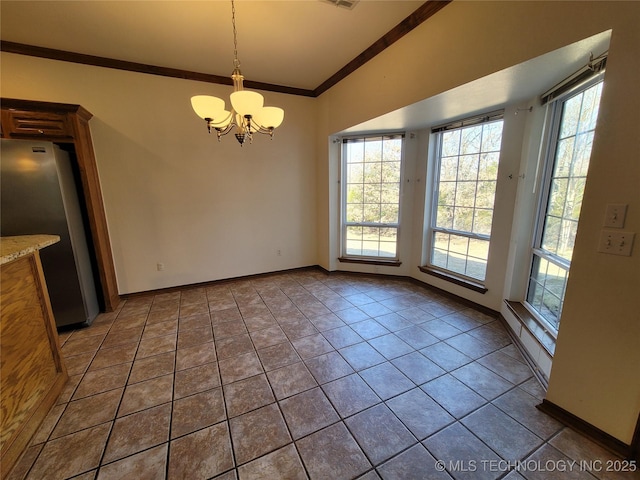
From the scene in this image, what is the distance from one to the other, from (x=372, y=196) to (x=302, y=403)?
294 centimetres

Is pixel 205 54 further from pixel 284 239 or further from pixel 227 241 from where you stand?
pixel 284 239

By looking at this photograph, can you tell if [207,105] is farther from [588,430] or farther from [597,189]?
[588,430]

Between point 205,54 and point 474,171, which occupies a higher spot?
point 205,54

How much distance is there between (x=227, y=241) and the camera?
3750mm

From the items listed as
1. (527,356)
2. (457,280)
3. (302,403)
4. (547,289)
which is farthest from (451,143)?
(302,403)

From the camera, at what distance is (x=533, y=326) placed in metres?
2.12

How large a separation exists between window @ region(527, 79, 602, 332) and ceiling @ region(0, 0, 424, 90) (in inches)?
55.5

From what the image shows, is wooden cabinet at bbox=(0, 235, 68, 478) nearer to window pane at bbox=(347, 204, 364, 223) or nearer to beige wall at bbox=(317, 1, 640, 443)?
beige wall at bbox=(317, 1, 640, 443)

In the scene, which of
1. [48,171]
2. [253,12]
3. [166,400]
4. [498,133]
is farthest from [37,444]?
[498,133]

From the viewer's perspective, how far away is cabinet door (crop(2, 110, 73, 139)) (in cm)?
235

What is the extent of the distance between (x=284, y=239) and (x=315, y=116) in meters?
1.97

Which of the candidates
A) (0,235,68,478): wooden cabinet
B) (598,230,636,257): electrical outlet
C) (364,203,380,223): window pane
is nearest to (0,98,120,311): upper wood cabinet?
(0,235,68,478): wooden cabinet

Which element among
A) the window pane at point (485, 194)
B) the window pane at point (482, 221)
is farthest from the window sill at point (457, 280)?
the window pane at point (485, 194)

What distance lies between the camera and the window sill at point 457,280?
2.88 metres
